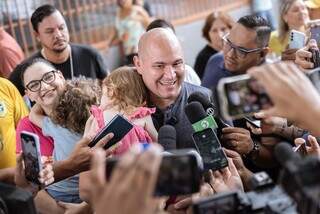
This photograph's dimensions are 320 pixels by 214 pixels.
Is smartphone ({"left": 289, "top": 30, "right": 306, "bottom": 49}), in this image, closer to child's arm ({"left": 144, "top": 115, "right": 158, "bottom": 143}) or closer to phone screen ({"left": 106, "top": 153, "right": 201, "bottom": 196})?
child's arm ({"left": 144, "top": 115, "right": 158, "bottom": 143})

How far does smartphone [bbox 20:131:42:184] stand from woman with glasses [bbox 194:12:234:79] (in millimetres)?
2140

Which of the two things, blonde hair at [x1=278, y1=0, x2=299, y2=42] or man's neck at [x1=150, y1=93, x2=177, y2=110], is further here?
blonde hair at [x1=278, y1=0, x2=299, y2=42]

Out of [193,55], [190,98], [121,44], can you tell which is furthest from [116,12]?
[190,98]

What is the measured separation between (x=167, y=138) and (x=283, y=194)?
0.58 metres

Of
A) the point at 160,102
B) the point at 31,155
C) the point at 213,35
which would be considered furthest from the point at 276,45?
the point at 31,155

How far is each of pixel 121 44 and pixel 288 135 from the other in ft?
11.8

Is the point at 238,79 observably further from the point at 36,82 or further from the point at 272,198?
the point at 36,82

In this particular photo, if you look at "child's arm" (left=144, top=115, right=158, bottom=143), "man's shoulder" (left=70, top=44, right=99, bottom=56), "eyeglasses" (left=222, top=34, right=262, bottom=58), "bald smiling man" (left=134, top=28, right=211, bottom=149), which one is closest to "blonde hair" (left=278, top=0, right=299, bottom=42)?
"eyeglasses" (left=222, top=34, right=262, bottom=58)

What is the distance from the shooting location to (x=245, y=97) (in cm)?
147

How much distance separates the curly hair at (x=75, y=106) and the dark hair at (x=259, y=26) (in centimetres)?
96

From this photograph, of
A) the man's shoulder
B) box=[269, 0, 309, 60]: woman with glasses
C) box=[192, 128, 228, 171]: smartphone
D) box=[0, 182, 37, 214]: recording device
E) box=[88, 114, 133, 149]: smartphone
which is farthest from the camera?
box=[269, 0, 309, 60]: woman with glasses

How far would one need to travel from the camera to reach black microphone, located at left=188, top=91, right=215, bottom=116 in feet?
6.97

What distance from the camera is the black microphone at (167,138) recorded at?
6.36 feet

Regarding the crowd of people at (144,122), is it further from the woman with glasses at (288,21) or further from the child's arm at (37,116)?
the woman with glasses at (288,21)
